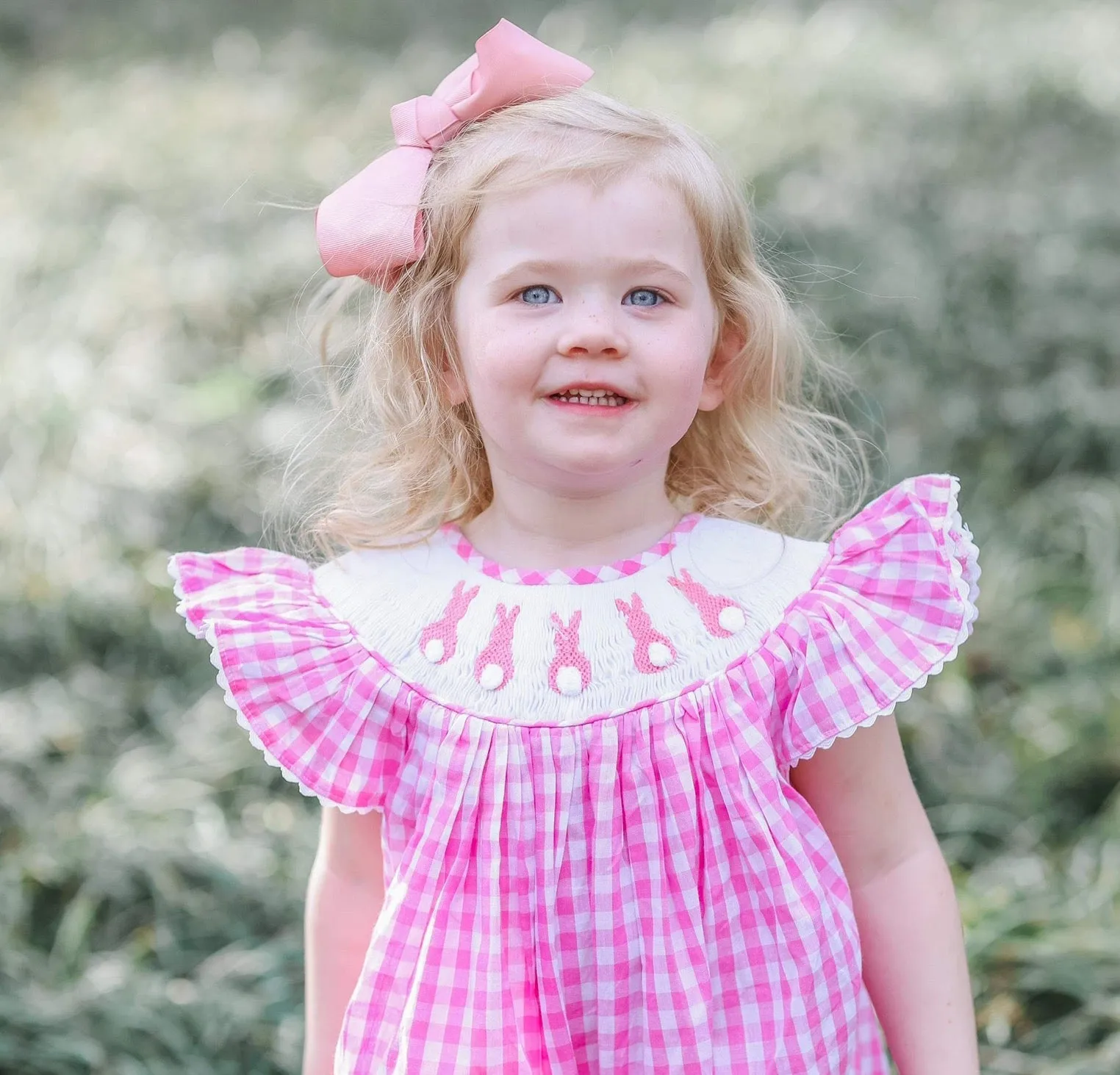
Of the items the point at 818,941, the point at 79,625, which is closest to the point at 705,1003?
the point at 818,941

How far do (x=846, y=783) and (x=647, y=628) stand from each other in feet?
0.96

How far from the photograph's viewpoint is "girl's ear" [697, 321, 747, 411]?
1.64 metres

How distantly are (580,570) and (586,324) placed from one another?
0.95ft

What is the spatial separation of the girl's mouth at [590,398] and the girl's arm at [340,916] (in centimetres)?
57

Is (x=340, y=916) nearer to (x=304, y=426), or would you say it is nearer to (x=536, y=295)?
(x=536, y=295)

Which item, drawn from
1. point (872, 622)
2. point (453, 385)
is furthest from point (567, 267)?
point (872, 622)

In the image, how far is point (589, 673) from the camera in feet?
4.82

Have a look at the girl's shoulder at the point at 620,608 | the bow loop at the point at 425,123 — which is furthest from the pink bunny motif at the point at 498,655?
the bow loop at the point at 425,123

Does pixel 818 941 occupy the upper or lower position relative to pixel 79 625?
lower

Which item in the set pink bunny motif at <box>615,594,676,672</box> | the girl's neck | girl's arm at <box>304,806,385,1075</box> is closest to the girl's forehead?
the girl's neck

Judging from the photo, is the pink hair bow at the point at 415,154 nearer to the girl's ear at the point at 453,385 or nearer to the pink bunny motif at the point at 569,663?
the girl's ear at the point at 453,385

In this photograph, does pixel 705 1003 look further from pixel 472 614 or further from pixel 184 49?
pixel 184 49

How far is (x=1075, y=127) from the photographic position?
18.2ft

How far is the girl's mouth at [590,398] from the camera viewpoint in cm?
143
